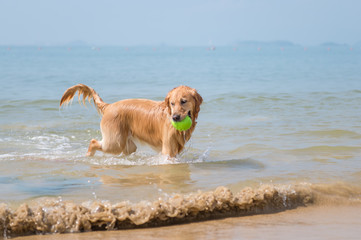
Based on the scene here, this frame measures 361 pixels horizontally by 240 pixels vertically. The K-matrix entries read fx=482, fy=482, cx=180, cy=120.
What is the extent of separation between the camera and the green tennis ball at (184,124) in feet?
22.3

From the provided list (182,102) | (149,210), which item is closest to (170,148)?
(182,102)

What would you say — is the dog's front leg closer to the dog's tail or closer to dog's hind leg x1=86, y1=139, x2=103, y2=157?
dog's hind leg x1=86, y1=139, x2=103, y2=157

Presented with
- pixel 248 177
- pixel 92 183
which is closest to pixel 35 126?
pixel 92 183

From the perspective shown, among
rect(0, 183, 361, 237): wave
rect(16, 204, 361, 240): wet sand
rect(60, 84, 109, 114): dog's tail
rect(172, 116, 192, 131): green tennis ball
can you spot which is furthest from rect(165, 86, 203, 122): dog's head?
rect(16, 204, 361, 240): wet sand

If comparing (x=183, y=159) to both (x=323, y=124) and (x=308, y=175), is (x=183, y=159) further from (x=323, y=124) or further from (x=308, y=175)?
(x=323, y=124)

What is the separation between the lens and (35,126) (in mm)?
11438

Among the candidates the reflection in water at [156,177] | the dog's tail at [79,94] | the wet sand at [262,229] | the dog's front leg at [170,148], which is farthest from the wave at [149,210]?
the dog's tail at [79,94]

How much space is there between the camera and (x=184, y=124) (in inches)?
269

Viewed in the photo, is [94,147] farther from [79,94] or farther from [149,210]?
[149,210]

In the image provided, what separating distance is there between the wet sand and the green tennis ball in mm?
2154

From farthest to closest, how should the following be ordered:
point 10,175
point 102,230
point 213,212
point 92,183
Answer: point 10,175 → point 92,183 → point 213,212 → point 102,230

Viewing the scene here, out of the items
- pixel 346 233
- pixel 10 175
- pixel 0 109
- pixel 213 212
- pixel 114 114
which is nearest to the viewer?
pixel 346 233

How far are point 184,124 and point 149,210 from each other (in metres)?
2.22

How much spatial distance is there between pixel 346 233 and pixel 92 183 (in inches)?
129
